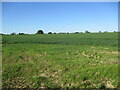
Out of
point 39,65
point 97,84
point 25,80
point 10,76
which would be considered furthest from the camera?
point 39,65

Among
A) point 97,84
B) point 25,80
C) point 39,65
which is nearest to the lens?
point 97,84

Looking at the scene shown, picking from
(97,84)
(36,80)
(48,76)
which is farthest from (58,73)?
(97,84)

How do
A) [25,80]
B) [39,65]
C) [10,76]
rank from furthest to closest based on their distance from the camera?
[39,65] < [10,76] < [25,80]

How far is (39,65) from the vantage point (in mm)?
8156

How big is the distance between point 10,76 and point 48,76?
185 centimetres

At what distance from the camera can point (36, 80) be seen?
633 cm

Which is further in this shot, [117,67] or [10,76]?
[117,67]

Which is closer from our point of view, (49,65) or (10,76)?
(10,76)

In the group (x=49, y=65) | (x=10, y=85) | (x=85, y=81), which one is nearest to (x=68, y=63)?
(x=49, y=65)

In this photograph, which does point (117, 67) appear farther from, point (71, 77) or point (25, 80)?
point (25, 80)

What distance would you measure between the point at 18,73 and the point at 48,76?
1617 millimetres

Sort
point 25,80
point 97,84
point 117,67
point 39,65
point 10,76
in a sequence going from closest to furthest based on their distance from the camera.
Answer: point 97,84
point 25,80
point 10,76
point 117,67
point 39,65

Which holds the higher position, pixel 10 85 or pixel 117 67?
pixel 117 67

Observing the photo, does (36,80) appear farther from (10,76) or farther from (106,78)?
(106,78)
